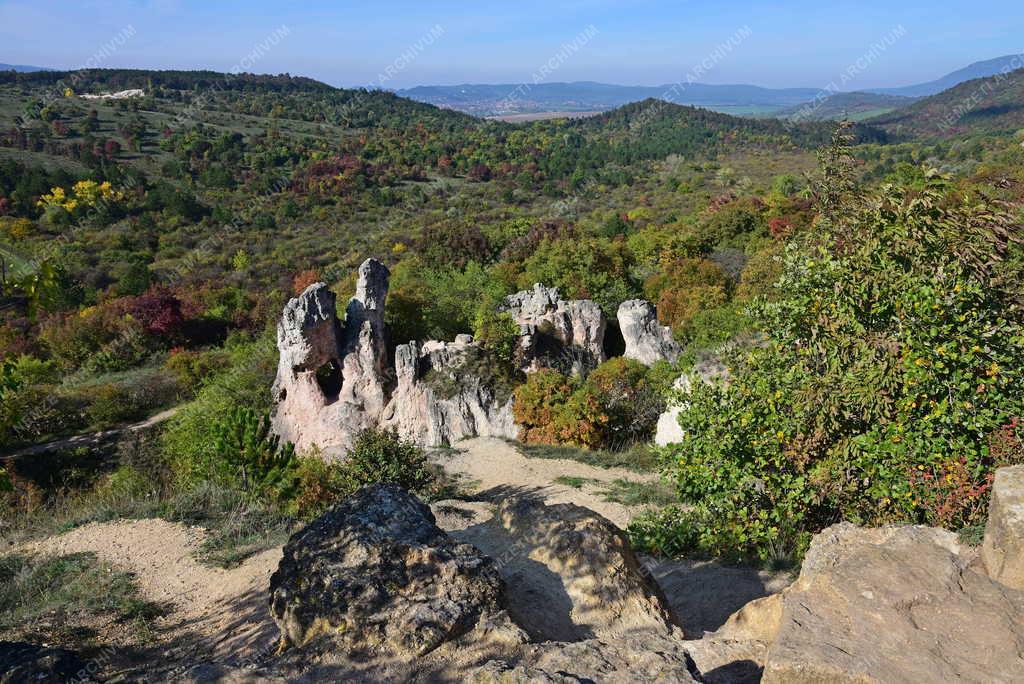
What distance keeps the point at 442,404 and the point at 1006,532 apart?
14.0 m

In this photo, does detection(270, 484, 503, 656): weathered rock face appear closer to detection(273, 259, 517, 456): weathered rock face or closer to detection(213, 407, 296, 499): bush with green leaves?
detection(213, 407, 296, 499): bush with green leaves

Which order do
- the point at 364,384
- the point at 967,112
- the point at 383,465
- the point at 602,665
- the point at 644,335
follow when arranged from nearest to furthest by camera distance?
the point at 602,665
the point at 383,465
the point at 364,384
the point at 644,335
the point at 967,112

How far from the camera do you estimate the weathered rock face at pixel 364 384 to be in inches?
672

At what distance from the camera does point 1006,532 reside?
4.31m

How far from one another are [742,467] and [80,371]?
1104 inches

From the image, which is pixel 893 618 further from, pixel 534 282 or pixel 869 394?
pixel 534 282

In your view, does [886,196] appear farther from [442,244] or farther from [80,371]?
[80,371]

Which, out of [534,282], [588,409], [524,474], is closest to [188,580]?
[524,474]

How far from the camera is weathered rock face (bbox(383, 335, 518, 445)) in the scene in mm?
17234

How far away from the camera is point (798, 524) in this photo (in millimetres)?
7738

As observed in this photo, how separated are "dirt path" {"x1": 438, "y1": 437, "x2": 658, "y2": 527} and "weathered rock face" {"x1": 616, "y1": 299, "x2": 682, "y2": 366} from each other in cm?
614

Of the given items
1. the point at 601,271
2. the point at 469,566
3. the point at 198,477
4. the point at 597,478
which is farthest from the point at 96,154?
the point at 469,566

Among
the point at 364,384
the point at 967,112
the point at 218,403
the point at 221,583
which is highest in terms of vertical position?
the point at 967,112

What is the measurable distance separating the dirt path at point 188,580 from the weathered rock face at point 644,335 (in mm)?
13957
